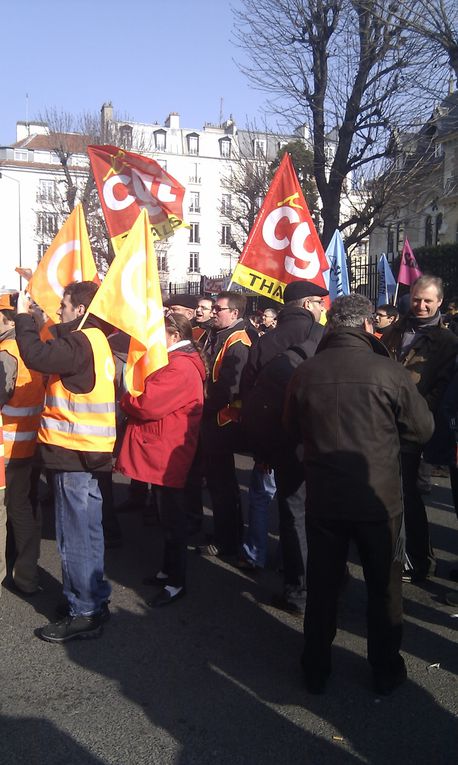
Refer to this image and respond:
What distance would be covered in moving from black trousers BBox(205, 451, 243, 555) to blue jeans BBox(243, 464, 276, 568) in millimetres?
295

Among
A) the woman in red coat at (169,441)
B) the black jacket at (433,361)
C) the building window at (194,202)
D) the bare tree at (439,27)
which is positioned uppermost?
the building window at (194,202)

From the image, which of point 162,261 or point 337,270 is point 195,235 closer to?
point 162,261

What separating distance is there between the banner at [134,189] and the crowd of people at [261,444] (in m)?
1.80

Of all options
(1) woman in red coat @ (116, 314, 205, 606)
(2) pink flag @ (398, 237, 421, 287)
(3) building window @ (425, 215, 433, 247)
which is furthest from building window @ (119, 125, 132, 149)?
(1) woman in red coat @ (116, 314, 205, 606)

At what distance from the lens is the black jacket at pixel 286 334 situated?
456 centimetres

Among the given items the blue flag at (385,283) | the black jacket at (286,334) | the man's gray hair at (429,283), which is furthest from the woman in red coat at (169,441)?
the blue flag at (385,283)

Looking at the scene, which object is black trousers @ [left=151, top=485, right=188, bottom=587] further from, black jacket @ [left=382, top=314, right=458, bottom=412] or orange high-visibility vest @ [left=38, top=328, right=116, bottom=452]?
black jacket @ [left=382, top=314, right=458, bottom=412]

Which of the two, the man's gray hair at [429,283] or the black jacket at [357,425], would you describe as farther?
the man's gray hair at [429,283]

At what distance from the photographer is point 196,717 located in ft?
10.8

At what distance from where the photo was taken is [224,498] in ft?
17.8

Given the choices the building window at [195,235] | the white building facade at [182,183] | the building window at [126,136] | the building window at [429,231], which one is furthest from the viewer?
the building window at [195,235]

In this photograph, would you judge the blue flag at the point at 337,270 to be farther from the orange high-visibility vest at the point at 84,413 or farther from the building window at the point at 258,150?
the building window at the point at 258,150

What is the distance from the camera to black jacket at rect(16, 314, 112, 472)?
388 cm

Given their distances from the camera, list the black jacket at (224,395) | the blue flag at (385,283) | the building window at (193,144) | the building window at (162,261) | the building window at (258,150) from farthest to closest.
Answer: the building window at (193,144) → the building window at (162,261) → the building window at (258,150) → the blue flag at (385,283) → the black jacket at (224,395)
